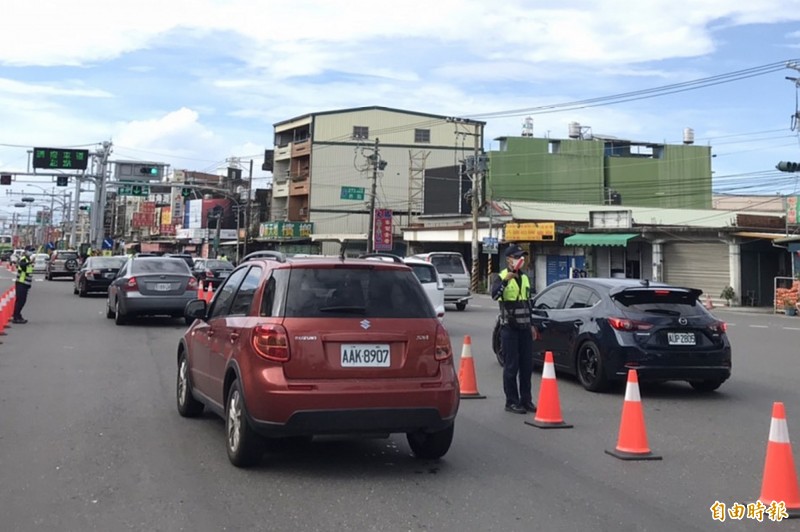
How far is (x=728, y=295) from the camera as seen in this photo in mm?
33688

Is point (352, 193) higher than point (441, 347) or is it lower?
higher

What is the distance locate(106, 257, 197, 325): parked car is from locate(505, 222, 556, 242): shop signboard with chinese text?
25.7m

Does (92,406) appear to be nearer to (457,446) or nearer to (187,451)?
(187,451)

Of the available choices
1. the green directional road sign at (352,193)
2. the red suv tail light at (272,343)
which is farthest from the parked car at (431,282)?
the green directional road sign at (352,193)

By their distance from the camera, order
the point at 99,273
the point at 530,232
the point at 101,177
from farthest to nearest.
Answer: the point at 101,177 < the point at 530,232 < the point at 99,273

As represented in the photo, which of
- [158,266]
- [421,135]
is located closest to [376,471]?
[158,266]

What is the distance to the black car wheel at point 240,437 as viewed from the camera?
19.4 feet

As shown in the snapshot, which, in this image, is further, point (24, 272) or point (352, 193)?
point (352, 193)

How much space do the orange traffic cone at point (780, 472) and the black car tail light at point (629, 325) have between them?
4.63m

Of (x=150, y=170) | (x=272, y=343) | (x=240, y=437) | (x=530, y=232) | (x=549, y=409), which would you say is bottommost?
(x=549, y=409)

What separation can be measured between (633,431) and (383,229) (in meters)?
47.2

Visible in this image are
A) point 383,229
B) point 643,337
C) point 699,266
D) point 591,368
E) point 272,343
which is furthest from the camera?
point 383,229

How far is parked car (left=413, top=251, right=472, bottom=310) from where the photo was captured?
25938 mm

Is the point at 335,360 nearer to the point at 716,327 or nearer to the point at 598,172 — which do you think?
the point at 716,327
